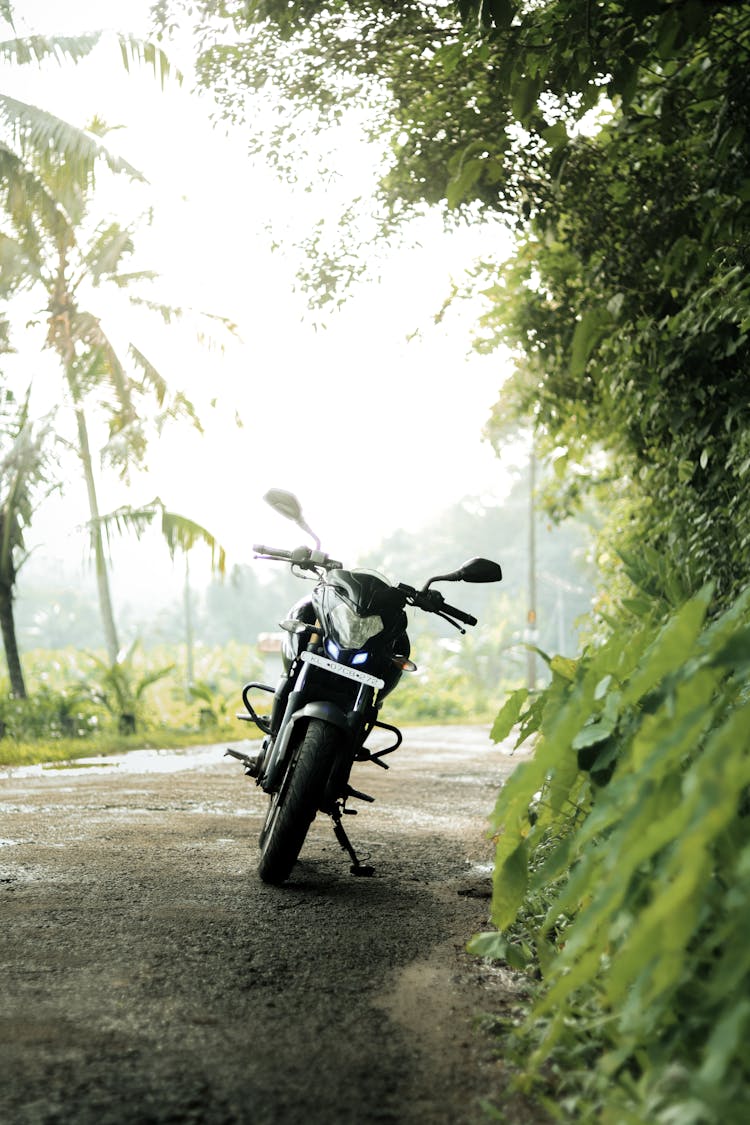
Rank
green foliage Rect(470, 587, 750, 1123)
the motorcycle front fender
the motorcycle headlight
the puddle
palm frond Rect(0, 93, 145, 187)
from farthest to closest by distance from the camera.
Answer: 1. palm frond Rect(0, 93, 145, 187)
2. the puddle
3. the motorcycle headlight
4. the motorcycle front fender
5. green foliage Rect(470, 587, 750, 1123)

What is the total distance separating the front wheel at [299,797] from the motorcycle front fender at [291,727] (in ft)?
0.10

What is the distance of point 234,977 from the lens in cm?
298

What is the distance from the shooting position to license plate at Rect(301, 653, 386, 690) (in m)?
4.19

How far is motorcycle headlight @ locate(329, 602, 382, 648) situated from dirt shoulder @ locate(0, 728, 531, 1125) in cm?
98

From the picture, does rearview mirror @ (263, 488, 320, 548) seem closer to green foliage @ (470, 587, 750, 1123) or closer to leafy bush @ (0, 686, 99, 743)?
green foliage @ (470, 587, 750, 1123)

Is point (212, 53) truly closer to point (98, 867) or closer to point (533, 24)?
point (533, 24)

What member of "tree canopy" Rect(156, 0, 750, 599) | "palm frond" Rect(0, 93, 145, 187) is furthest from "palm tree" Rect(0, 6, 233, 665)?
"tree canopy" Rect(156, 0, 750, 599)

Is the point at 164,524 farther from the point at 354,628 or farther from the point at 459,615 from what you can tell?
the point at 354,628

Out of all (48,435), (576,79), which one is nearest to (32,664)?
(48,435)

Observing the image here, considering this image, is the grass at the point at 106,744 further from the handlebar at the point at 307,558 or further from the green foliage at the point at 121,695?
the handlebar at the point at 307,558

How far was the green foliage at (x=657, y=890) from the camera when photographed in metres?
1.75

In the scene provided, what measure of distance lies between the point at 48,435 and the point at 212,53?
7.20 meters

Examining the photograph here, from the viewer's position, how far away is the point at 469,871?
4680mm

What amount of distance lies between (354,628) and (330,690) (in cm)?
31
